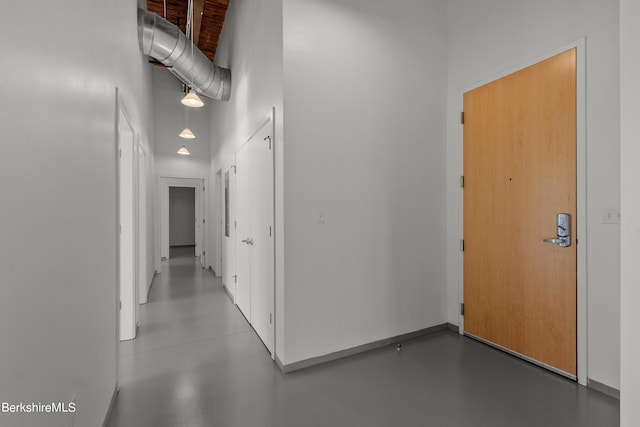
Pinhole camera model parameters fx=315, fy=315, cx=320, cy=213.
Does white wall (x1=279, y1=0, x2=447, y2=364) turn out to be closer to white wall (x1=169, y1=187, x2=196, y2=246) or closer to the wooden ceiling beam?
the wooden ceiling beam

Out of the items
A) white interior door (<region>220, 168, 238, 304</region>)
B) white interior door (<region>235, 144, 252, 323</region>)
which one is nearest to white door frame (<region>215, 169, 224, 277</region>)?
white interior door (<region>220, 168, 238, 304</region>)

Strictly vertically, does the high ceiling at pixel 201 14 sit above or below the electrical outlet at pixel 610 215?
above

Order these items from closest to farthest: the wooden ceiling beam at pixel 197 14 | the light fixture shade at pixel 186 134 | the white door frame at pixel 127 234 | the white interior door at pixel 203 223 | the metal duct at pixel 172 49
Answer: the white door frame at pixel 127 234, the metal duct at pixel 172 49, the wooden ceiling beam at pixel 197 14, the light fixture shade at pixel 186 134, the white interior door at pixel 203 223

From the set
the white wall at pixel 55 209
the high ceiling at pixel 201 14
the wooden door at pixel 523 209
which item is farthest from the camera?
the high ceiling at pixel 201 14

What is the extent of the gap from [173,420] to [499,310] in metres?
2.83

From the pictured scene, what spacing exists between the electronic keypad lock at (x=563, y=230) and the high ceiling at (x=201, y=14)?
4848 millimetres

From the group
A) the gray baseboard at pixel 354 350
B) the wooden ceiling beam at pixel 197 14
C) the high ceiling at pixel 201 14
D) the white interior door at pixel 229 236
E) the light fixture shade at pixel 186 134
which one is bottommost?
the gray baseboard at pixel 354 350

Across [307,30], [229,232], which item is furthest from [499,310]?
[229,232]

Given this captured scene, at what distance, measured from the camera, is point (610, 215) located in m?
2.24

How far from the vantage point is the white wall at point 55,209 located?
0.97 metres

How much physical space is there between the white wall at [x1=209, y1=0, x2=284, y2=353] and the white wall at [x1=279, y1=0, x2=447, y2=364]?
0.13m

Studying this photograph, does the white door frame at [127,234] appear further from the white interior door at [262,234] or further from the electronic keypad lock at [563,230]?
the electronic keypad lock at [563,230]
